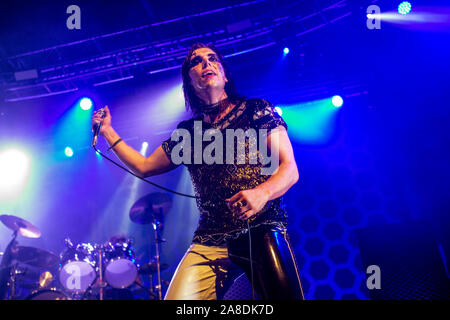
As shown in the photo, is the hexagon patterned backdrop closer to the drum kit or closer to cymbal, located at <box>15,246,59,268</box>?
the drum kit

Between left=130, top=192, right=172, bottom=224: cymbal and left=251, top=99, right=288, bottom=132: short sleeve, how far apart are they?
189 inches

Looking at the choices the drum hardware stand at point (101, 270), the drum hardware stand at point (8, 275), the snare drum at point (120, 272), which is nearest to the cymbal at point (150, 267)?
the snare drum at point (120, 272)

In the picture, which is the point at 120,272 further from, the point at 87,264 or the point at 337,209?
the point at 337,209

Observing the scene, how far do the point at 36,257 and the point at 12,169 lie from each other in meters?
3.75

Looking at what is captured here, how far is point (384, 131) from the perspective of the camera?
6.97 metres

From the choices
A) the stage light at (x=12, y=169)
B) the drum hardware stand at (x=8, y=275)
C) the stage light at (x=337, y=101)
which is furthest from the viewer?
the stage light at (x=12, y=169)

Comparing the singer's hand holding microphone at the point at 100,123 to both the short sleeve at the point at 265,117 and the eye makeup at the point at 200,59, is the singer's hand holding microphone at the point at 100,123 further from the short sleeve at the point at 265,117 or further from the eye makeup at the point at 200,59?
the short sleeve at the point at 265,117

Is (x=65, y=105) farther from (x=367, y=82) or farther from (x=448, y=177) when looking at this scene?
(x=448, y=177)

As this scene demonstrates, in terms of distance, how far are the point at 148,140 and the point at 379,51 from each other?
5977 millimetres

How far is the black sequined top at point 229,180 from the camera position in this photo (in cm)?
194

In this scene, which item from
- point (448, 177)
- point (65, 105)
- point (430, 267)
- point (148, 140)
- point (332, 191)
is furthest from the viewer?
point (148, 140)

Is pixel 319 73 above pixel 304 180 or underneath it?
above

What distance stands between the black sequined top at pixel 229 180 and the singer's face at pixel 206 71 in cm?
39

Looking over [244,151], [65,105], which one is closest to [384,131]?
[244,151]
